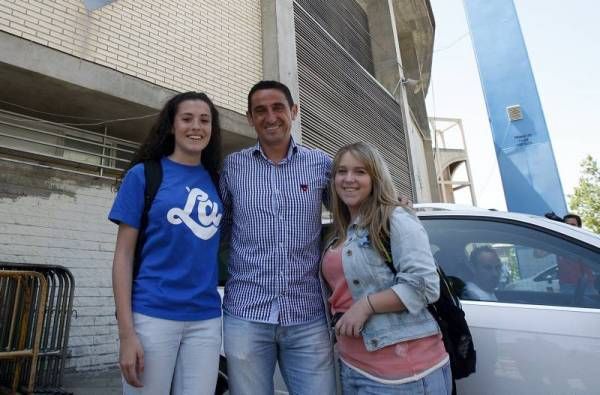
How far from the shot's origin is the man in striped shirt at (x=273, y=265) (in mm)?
1646

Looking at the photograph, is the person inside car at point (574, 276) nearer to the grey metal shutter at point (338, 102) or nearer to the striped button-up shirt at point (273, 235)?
the striped button-up shirt at point (273, 235)

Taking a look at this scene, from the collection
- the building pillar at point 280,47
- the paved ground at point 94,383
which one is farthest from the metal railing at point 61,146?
the building pillar at point 280,47

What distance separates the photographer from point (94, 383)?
436 centimetres

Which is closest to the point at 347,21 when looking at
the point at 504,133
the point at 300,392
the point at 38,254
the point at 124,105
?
the point at 504,133

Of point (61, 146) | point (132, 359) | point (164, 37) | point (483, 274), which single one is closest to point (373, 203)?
point (483, 274)

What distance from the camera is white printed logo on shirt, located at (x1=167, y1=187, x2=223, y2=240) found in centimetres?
157

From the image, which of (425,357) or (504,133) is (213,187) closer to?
(425,357)

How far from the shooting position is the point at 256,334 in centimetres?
164

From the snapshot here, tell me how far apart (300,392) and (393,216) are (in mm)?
808

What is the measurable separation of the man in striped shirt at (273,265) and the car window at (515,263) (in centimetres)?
91

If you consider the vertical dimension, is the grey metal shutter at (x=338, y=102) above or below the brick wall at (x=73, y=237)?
above

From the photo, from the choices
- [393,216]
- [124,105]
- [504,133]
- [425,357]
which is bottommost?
[425,357]

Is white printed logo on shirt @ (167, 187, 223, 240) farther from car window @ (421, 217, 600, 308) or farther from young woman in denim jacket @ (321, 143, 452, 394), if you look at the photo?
A: car window @ (421, 217, 600, 308)

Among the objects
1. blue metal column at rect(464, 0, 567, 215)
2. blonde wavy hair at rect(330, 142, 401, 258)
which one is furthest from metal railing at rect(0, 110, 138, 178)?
blue metal column at rect(464, 0, 567, 215)
